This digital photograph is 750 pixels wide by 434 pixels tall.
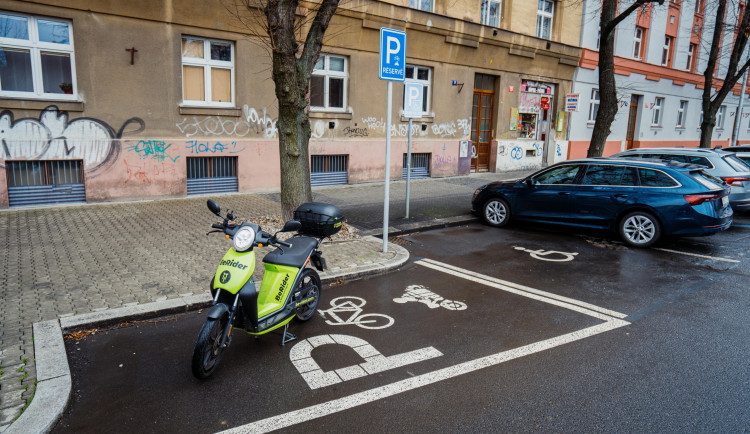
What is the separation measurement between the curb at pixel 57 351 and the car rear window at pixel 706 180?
617cm

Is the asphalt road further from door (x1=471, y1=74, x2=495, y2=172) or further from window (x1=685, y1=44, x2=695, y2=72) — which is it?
window (x1=685, y1=44, x2=695, y2=72)

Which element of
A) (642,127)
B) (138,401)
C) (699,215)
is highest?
(642,127)

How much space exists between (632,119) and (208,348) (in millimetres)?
27195

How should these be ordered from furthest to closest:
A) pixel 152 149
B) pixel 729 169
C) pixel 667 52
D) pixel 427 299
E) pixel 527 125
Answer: pixel 667 52
pixel 527 125
pixel 152 149
pixel 729 169
pixel 427 299

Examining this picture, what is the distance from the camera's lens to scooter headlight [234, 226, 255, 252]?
4133 mm

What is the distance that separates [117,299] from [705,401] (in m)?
5.70

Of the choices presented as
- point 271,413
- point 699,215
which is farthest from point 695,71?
point 271,413

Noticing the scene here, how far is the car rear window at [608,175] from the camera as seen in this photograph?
353 inches

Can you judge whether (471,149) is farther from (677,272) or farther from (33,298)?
(33,298)

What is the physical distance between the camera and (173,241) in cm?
809

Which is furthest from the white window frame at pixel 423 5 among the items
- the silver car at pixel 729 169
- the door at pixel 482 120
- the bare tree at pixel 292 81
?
the silver car at pixel 729 169

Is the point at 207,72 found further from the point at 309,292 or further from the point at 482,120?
the point at 482,120

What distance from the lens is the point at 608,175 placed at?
9195 millimetres

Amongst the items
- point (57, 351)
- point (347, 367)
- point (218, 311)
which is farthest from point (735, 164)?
point (57, 351)
